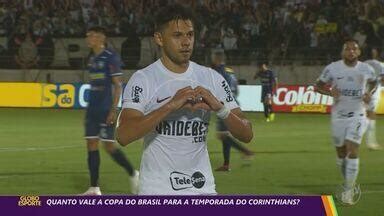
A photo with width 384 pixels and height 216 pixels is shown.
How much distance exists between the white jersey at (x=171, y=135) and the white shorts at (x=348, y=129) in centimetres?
631

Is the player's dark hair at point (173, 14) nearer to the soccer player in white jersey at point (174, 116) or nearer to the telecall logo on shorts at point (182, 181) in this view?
the soccer player in white jersey at point (174, 116)

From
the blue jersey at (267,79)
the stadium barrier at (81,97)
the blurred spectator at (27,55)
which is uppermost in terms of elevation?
the blue jersey at (267,79)

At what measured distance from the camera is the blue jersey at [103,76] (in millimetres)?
11055

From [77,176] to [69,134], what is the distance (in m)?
7.68

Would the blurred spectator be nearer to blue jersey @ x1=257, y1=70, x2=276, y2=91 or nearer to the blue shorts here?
blue jersey @ x1=257, y1=70, x2=276, y2=91

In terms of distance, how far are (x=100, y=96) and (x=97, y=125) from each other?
399mm

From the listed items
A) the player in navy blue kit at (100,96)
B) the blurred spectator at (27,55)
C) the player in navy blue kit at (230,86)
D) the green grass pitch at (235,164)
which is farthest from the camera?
the blurred spectator at (27,55)

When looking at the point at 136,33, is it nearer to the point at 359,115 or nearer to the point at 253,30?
the point at 253,30

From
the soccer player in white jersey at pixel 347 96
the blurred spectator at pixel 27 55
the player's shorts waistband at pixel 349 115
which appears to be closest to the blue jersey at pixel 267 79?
the blurred spectator at pixel 27 55

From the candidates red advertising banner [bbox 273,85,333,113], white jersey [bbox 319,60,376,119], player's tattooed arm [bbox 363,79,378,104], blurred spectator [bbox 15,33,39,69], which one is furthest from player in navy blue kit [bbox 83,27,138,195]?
blurred spectator [bbox 15,33,39,69]

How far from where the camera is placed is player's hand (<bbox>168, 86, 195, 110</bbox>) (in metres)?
4.42

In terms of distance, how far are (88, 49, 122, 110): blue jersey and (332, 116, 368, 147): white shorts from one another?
10.1 ft

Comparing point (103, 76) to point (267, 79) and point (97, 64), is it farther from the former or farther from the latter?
point (267, 79)

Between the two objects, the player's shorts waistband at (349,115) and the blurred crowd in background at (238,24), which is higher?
the player's shorts waistband at (349,115)
